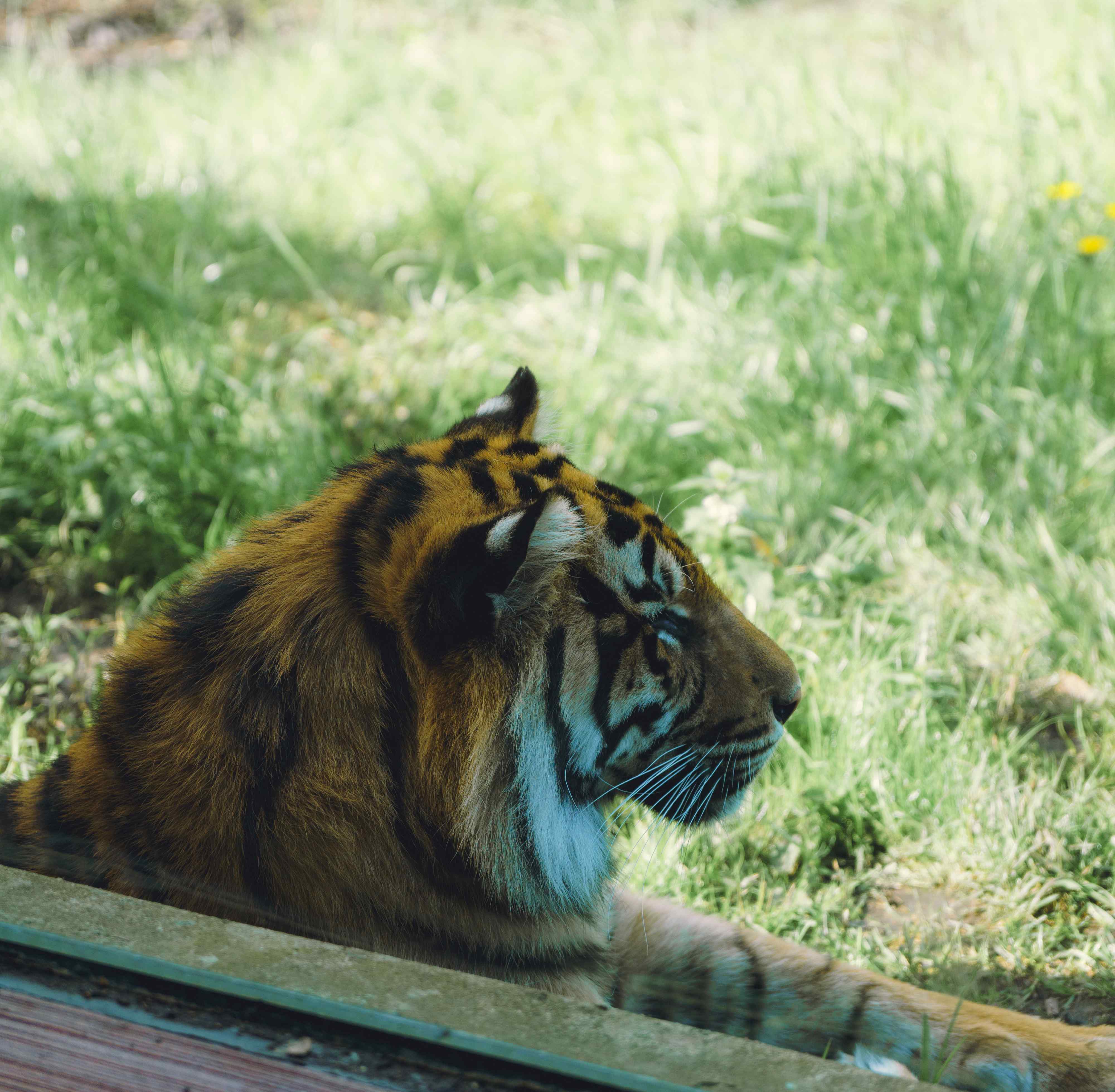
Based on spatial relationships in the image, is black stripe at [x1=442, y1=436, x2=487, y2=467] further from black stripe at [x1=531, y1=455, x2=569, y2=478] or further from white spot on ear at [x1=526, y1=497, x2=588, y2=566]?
white spot on ear at [x1=526, y1=497, x2=588, y2=566]

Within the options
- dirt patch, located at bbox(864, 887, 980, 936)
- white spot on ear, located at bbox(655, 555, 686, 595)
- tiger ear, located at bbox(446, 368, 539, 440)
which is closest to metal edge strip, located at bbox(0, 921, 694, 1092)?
white spot on ear, located at bbox(655, 555, 686, 595)

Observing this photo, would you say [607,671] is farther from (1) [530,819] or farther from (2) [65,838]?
(2) [65,838]

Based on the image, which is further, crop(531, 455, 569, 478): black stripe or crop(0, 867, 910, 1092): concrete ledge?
crop(531, 455, 569, 478): black stripe

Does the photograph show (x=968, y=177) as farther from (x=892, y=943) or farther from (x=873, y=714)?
(x=892, y=943)

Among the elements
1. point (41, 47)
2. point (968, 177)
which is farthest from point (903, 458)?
point (41, 47)

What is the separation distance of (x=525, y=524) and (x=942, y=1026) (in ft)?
3.91

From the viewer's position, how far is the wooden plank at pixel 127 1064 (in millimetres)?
1164

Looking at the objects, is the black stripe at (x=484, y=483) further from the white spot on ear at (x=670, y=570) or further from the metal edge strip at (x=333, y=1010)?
the metal edge strip at (x=333, y=1010)

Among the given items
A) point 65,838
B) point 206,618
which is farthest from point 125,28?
point 65,838

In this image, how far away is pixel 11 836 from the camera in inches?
66.8

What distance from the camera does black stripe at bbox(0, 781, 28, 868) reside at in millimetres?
1625

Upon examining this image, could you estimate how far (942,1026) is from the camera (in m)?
1.95

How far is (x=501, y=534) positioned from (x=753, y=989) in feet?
3.59

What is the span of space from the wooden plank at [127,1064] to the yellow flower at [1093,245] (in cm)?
349
